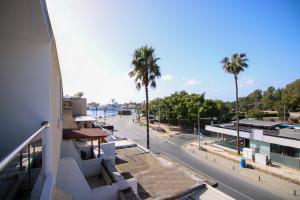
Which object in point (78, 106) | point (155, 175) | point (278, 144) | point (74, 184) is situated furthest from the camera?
point (78, 106)

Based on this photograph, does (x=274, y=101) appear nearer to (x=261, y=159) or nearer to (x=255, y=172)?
(x=261, y=159)

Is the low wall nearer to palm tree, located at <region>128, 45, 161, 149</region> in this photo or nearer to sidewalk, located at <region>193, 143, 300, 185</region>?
sidewalk, located at <region>193, 143, 300, 185</region>

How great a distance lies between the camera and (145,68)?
76.0ft

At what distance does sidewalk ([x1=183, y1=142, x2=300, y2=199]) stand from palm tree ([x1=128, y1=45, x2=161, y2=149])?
1054 cm

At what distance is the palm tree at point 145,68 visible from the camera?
23031 mm

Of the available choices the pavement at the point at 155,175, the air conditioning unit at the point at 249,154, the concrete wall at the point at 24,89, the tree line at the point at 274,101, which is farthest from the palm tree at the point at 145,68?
the tree line at the point at 274,101

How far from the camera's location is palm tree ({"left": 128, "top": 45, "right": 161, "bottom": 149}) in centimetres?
2303

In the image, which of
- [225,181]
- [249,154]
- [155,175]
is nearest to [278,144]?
[249,154]

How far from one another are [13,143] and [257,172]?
75.5 ft

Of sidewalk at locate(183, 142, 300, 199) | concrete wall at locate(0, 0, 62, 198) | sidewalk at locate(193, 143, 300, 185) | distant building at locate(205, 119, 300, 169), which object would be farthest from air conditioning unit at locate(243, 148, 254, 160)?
concrete wall at locate(0, 0, 62, 198)

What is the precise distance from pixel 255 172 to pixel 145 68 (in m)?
16.9

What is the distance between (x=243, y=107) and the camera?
93500mm

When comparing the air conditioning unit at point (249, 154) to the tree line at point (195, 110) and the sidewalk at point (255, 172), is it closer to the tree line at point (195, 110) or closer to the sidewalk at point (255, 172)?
the sidewalk at point (255, 172)

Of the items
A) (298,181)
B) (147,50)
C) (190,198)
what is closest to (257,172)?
(298,181)
